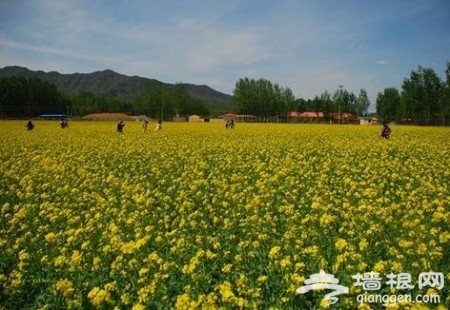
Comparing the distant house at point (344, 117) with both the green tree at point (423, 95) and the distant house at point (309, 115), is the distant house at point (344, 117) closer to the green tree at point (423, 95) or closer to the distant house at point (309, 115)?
the distant house at point (309, 115)

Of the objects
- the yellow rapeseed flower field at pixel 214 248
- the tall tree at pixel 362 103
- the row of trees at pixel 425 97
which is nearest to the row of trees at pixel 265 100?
the tall tree at pixel 362 103

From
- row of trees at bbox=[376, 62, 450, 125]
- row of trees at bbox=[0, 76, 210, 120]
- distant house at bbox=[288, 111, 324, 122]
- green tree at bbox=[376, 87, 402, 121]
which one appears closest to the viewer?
row of trees at bbox=[376, 62, 450, 125]

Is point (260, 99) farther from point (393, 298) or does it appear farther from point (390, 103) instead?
point (393, 298)

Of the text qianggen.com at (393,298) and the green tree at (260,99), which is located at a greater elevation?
the green tree at (260,99)

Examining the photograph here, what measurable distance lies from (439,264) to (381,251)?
0.74 meters

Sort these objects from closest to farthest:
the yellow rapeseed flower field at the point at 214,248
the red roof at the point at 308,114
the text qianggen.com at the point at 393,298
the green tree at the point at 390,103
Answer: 1. the text qianggen.com at the point at 393,298
2. the yellow rapeseed flower field at the point at 214,248
3. the green tree at the point at 390,103
4. the red roof at the point at 308,114

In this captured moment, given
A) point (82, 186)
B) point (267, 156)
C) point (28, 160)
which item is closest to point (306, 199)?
point (82, 186)

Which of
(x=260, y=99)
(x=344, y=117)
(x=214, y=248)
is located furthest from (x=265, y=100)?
(x=214, y=248)

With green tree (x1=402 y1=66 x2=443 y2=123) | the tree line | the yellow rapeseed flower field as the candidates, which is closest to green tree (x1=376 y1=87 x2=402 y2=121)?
the tree line

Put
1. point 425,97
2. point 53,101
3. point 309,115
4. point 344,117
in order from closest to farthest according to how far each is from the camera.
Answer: point 425,97 < point 344,117 < point 53,101 < point 309,115

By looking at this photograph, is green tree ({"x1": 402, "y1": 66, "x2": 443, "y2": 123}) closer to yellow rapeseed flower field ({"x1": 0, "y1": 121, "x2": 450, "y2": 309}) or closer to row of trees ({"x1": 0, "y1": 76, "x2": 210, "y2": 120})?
row of trees ({"x1": 0, "y1": 76, "x2": 210, "y2": 120})

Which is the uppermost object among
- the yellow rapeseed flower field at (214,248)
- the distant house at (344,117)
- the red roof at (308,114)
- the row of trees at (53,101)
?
the row of trees at (53,101)

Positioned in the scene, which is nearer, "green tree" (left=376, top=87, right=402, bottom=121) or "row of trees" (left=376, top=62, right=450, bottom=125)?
"row of trees" (left=376, top=62, right=450, bottom=125)

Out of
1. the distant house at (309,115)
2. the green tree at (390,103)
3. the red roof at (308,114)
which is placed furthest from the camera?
the red roof at (308,114)
